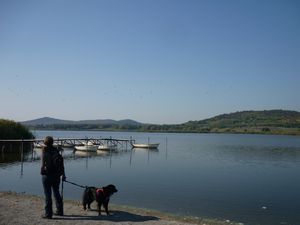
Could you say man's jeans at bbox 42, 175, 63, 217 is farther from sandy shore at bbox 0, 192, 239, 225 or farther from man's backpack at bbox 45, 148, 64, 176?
sandy shore at bbox 0, 192, 239, 225

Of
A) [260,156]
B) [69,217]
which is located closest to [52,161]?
[69,217]

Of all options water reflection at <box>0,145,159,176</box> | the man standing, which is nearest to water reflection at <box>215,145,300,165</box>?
water reflection at <box>0,145,159,176</box>

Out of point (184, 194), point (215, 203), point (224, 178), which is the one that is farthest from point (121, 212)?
point (224, 178)

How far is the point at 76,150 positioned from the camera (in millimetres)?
74125

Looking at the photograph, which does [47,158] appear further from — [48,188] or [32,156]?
[32,156]

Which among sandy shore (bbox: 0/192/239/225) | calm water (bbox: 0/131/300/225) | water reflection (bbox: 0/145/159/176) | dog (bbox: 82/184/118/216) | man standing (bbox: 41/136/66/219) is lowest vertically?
calm water (bbox: 0/131/300/225)

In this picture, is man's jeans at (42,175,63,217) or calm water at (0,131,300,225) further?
calm water at (0,131,300,225)

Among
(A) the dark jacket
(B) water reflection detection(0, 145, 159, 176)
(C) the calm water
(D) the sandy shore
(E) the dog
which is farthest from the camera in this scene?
(B) water reflection detection(0, 145, 159, 176)

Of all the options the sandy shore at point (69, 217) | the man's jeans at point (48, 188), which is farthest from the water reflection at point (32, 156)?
the man's jeans at point (48, 188)

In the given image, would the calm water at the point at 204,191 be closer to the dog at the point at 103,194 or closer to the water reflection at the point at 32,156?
the water reflection at the point at 32,156

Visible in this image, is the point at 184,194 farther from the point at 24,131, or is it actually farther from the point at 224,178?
the point at 24,131

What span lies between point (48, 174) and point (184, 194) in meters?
14.2

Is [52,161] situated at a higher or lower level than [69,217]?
higher

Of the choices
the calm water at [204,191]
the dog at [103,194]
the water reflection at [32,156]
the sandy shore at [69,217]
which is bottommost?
the calm water at [204,191]
